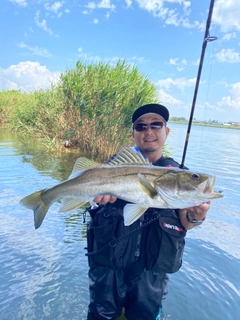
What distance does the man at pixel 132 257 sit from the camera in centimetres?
269

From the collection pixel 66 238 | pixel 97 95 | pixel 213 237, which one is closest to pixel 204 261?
pixel 213 237

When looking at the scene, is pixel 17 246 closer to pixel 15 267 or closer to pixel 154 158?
pixel 15 267

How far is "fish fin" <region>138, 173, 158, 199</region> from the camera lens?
2314 millimetres

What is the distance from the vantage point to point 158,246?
271 cm

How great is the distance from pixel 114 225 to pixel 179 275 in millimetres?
2068

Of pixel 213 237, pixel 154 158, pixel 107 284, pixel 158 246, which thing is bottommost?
pixel 213 237

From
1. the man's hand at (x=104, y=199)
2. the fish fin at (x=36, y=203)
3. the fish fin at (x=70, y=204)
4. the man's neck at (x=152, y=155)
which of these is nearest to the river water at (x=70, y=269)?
the fish fin at (x=36, y=203)

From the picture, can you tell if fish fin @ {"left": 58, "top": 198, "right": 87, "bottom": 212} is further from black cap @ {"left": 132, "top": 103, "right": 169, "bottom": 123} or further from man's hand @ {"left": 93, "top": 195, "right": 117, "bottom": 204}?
black cap @ {"left": 132, "top": 103, "right": 169, "bottom": 123}

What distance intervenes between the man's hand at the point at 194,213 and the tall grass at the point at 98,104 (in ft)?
32.1

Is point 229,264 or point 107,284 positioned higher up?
point 107,284

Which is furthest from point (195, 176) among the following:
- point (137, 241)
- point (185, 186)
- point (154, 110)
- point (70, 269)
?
point (70, 269)

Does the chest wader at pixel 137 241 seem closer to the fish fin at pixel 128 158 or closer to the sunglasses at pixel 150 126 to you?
the fish fin at pixel 128 158

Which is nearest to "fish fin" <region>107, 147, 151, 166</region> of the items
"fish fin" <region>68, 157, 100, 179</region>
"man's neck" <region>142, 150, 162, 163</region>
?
"fish fin" <region>68, 157, 100, 179</region>

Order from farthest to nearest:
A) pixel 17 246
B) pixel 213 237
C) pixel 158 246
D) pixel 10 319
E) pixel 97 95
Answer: pixel 97 95 → pixel 213 237 → pixel 17 246 → pixel 10 319 → pixel 158 246
